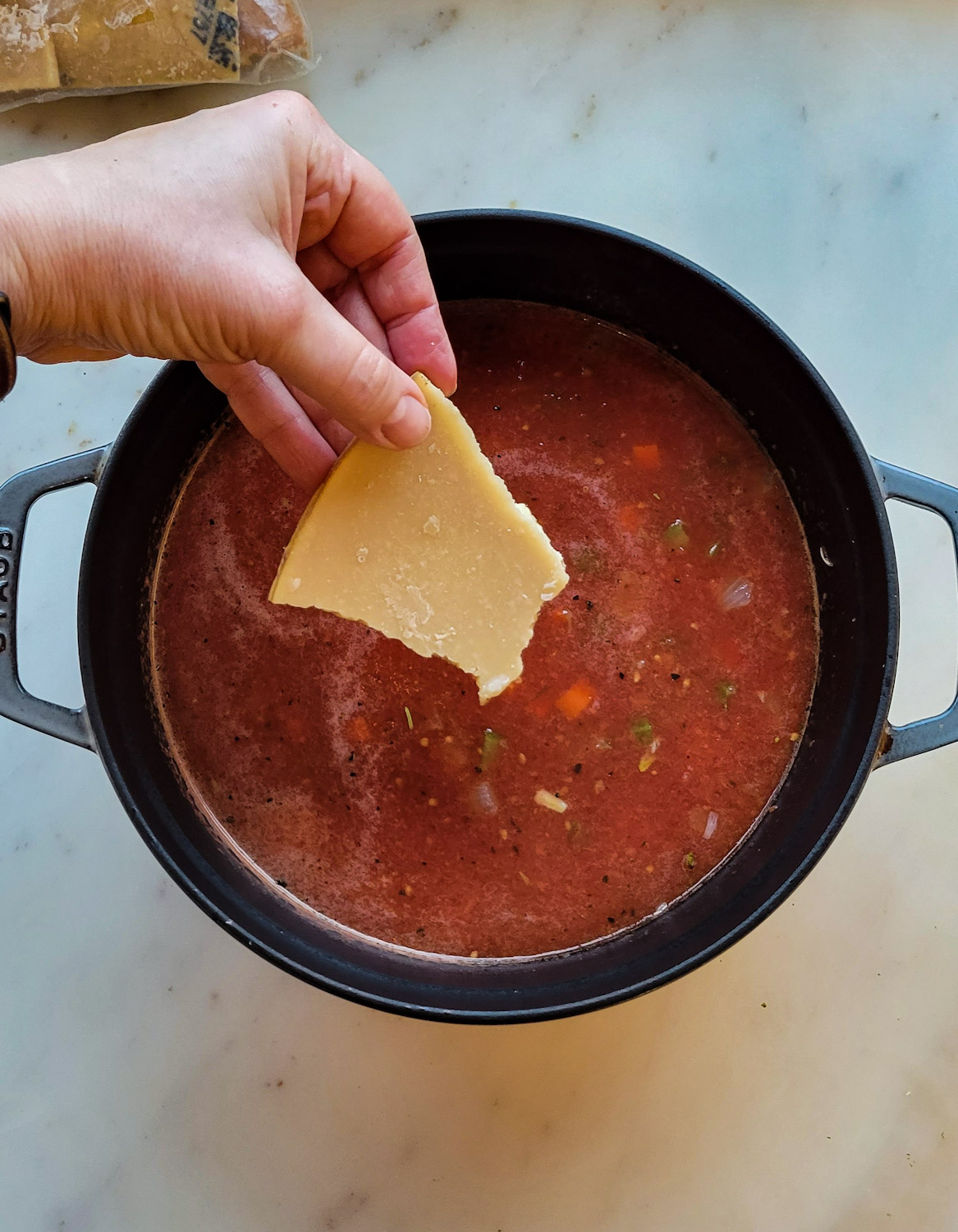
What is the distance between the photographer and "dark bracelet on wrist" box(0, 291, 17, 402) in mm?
1236

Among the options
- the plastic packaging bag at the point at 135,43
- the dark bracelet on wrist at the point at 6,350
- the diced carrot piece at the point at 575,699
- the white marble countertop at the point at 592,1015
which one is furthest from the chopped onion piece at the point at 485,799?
the plastic packaging bag at the point at 135,43

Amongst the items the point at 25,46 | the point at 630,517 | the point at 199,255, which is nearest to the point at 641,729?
the point at 630,517

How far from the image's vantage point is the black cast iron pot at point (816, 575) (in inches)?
59.1

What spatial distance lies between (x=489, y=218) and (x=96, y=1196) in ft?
6.07

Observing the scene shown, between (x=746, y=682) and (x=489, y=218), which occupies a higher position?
(x=489, y=218)

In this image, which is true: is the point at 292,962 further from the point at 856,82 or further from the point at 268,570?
the point at 856,82

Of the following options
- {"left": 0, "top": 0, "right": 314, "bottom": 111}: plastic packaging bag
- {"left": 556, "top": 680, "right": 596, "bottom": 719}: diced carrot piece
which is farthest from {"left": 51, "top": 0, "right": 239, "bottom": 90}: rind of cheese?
{"left": 556, "top": 680, "right": 596, "bottom": 719}: diced carrot piece

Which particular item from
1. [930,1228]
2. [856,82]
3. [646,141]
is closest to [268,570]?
[646,141]

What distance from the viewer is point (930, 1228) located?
5.74ft

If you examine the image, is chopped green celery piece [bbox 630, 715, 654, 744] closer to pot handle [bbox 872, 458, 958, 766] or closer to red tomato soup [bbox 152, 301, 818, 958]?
red tomato soup [bbox 152, 301, 818, 958]

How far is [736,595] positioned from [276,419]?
85 centimetres

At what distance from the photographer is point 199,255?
125 cm

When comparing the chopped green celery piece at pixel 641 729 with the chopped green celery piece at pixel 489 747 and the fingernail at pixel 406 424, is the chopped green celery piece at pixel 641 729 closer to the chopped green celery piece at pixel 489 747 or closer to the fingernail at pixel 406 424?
the chopped green celery piece at pixel 489 747

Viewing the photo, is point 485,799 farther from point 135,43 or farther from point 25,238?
point 135,43
